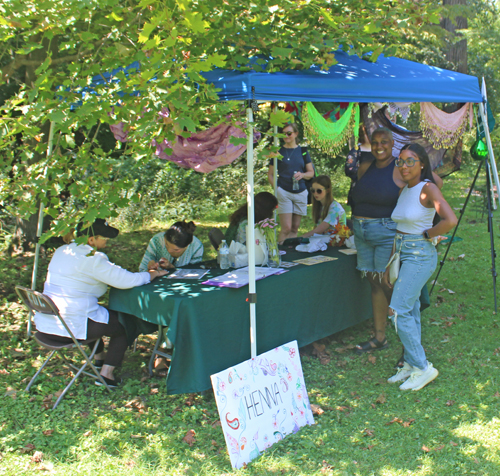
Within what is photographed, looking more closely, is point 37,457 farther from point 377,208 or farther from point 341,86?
point 341,86

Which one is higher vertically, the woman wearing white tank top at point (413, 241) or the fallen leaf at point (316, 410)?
the woman wearing white tank top at point (413, 241)

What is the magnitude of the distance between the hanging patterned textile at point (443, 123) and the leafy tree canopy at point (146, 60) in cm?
132

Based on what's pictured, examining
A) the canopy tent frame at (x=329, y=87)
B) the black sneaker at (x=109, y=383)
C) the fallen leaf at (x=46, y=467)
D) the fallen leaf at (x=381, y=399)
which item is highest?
the canopy tent frame at (x=329, y=87)

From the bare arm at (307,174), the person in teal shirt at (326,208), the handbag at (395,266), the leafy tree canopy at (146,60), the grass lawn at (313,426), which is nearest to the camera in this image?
the leafy tree canopy at (146,60)

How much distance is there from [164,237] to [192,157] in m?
0.91

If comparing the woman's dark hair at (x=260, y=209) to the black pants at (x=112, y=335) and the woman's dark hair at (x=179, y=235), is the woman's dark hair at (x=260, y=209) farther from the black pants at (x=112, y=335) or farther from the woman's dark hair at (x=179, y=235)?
the black pants at (x=112, y=335)

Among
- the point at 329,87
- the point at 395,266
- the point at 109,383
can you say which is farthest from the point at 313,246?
the point at 109,383

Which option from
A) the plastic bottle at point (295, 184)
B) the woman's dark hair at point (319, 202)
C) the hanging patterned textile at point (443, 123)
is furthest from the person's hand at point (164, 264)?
the hanging patterned textile at point (443, 123)

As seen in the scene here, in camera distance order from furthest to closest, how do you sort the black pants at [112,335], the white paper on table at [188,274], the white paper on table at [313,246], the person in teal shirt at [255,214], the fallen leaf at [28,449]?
the white paper on table at [313,246], the person in teal shirt at [255,214], the white paper on table at [188,274], the black pants at [112,335], the fallen leaf at [28,449]

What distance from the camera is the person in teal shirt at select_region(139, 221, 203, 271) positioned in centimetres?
427

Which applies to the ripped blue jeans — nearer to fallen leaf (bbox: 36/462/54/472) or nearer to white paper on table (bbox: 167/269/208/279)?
white paper on table (bbox: 167/269/208/279)

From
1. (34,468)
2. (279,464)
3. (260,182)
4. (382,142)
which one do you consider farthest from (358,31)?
(260,182)

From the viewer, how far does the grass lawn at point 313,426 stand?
304 centimetres

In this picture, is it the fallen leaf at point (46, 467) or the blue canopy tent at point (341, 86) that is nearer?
the fallen leaf at point (46, 467)
